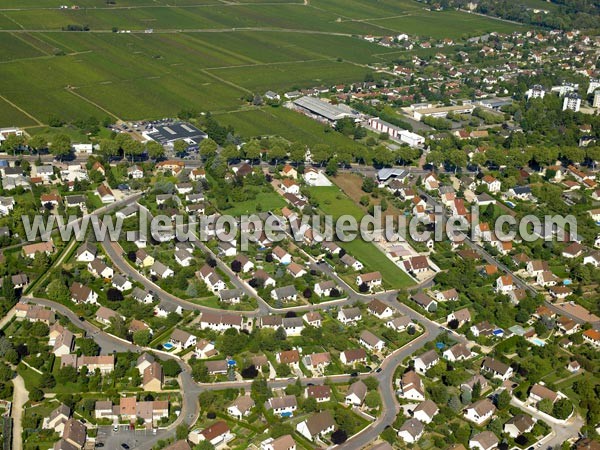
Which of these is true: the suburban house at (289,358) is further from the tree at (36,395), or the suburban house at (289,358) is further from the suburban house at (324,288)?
the tree at (36,395)

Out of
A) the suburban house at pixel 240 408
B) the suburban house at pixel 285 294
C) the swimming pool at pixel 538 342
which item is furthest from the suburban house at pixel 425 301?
the suburban house at pixel 240 408

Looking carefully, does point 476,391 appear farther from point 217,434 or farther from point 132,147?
point 132,147

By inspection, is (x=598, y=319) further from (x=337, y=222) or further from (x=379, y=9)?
(x=379, y=9)

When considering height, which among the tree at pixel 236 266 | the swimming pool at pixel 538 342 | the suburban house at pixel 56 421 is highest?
the tree at pixel 236 266

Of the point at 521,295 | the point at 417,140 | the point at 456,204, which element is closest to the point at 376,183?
the point at 456,204

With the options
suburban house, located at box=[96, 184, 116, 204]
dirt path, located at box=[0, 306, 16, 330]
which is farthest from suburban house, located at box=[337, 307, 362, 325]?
suburban house, located at box=[96, 184, 116, 204]

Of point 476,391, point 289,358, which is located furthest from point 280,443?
point 476,391
